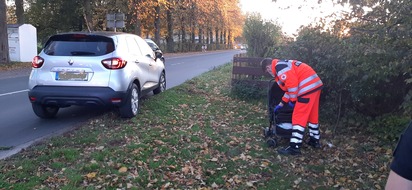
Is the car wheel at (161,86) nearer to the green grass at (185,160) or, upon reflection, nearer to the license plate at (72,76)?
the green grass at (185,160)

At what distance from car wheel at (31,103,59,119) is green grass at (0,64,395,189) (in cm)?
118

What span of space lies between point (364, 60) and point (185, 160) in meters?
3.01

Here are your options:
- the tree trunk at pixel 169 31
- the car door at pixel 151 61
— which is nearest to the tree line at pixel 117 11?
the tree trunk at pixel 169 31

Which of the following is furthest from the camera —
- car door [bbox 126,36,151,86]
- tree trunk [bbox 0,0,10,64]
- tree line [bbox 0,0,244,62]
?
tree line [bbox 0,0,244,62]

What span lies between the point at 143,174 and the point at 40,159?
1.47m

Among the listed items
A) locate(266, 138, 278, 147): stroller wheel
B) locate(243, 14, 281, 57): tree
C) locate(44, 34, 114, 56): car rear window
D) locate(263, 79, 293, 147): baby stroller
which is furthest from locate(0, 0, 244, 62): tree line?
locate(266, 138, 278, 147): stroller wheel

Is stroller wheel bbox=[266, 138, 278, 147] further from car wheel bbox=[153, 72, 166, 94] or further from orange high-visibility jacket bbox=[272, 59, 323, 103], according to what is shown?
car wheel bbox=[153, 72, 166, 94]

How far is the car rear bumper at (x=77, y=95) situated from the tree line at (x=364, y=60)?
3854 mm

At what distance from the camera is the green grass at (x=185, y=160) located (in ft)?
15.4

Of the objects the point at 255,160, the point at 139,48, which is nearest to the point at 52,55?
the point at 139,48

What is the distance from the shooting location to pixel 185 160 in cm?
548

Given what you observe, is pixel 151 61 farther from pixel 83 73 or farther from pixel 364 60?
pixel 364 60

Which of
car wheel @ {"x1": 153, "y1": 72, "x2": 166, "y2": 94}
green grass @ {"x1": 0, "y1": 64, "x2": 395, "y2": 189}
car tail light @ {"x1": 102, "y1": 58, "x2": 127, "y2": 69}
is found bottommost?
green grass @ {"x1": 0, "y1": 64, "x2": 395, "y2": 189}

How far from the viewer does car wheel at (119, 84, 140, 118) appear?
762 centimetres
